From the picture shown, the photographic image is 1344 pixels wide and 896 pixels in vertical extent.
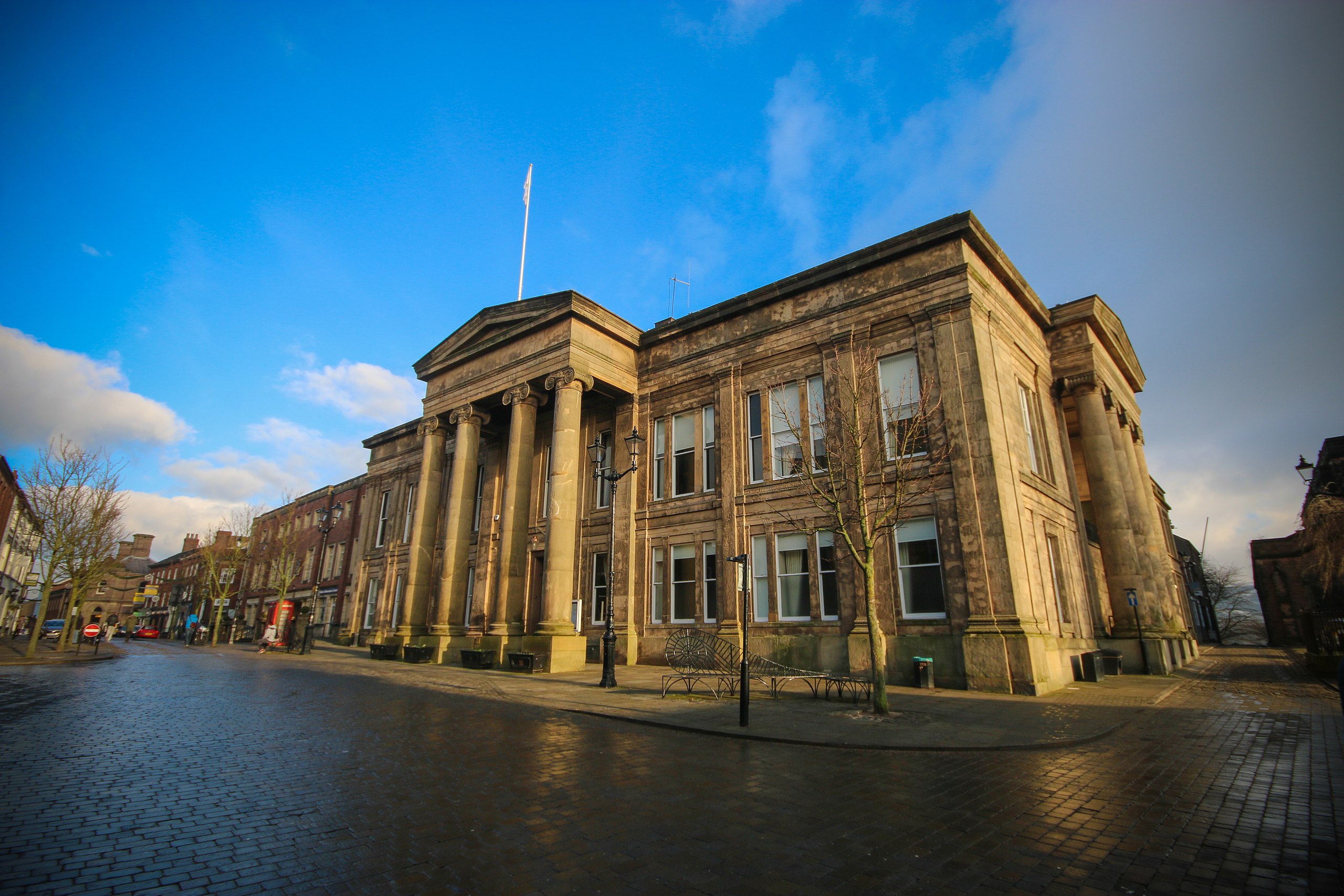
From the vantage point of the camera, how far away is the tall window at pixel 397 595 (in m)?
34.1

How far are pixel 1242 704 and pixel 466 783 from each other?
15.3 meters

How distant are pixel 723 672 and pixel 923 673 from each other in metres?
5.28

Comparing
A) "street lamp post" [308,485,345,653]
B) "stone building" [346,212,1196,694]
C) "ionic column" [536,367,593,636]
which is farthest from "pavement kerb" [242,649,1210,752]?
"street lamp post" [308,485,345,653]

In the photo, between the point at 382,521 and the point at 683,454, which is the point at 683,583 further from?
the point at 382,521

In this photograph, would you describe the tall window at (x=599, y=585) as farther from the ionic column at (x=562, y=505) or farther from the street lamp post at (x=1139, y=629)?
the street lamp post at (x=1139, y=629)

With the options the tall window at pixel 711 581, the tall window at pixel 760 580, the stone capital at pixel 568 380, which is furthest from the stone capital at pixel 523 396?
the tall window at pixel 760 580

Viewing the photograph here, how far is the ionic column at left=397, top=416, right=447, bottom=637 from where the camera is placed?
26.1 m

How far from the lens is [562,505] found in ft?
71.1

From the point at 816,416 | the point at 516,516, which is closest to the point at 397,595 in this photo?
the point at 516,516

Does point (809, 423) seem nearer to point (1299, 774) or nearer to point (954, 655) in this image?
point (954, 655)

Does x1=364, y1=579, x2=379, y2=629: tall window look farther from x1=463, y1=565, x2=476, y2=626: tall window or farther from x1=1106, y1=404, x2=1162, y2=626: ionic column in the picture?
x1=1106, y1=404, x2=1162, y2=626: ionic column

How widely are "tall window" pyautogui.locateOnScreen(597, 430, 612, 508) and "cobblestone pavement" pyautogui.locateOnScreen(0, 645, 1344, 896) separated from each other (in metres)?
14.8

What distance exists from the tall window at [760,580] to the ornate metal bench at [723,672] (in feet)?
4.59

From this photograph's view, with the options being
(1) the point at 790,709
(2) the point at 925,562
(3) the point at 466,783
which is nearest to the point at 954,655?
(2) the point at 925,562
